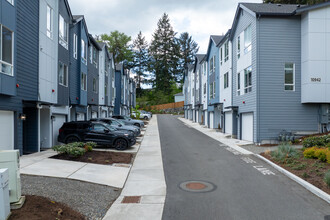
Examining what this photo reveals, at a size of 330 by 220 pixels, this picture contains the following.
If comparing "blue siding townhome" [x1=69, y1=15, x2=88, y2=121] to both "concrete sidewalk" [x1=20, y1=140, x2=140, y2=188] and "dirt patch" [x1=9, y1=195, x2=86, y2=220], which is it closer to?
"concrete sidewalk" [x1=20, y1=140, x2=140, y2=188]

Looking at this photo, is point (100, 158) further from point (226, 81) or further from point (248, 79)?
point (226, 81)

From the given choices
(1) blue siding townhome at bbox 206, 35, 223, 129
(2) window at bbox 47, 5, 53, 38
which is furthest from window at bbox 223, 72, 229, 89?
(2) window at bbox 47, 5, 53, 38

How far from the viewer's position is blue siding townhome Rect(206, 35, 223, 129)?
27.8 m

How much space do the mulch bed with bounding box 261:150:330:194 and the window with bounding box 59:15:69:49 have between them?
14.8 metres

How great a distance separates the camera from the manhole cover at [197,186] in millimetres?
7895

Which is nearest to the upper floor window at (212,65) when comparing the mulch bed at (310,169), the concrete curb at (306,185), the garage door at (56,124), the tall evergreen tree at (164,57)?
the garage door at (56,124)

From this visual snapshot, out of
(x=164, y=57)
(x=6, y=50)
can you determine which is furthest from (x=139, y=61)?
(x=6, y=50)

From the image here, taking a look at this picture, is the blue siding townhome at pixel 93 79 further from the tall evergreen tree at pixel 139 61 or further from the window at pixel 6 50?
the tall evergreen tree at pixel 139 61

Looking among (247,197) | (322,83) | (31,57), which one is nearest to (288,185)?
(247,197)

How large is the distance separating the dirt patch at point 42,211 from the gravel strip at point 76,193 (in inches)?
14.3

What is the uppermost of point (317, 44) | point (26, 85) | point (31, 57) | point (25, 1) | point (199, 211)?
point (25, 1)

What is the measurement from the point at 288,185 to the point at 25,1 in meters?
13.9

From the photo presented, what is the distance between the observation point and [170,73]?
7556cm

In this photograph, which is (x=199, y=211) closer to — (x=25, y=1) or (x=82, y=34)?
(x=25, y=1)
